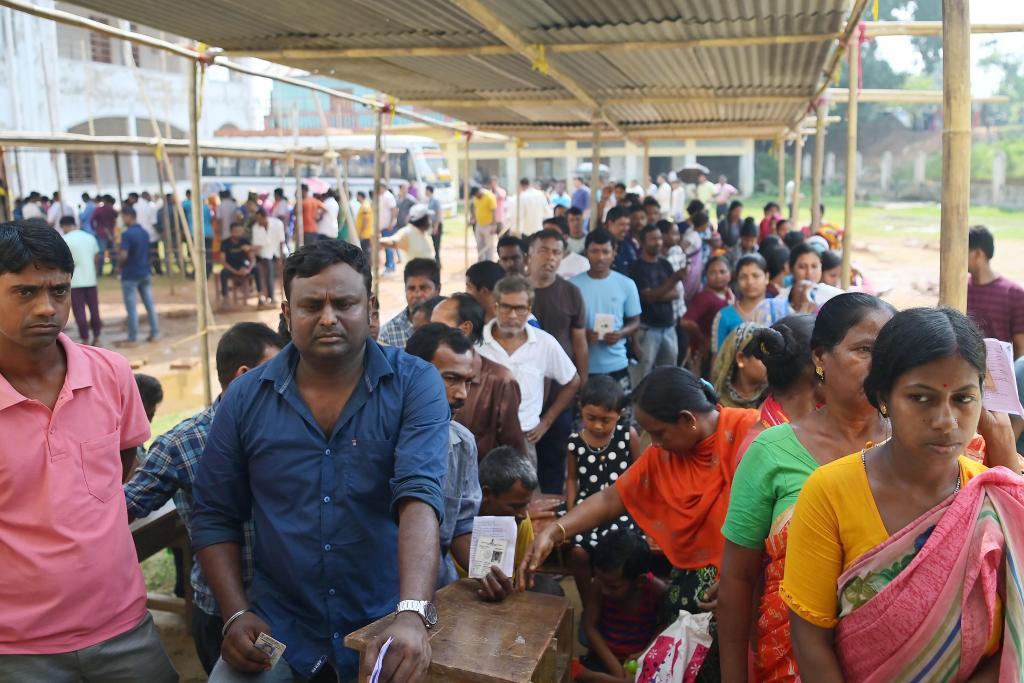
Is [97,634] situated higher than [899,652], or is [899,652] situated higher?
[899,652]

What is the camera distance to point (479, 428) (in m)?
Answer: 3.98

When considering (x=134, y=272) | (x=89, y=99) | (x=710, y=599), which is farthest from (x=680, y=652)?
(x=89, y=99)

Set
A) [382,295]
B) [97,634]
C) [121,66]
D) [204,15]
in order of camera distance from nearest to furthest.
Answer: [97,634] < [204,15] < [382,295] < [121,66]

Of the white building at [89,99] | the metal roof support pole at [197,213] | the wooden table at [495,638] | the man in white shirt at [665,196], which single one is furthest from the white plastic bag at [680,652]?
the man in white shirt at [665,196]

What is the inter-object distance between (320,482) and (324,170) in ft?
75.1

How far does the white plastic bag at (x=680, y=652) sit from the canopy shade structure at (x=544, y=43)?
9.86 feet

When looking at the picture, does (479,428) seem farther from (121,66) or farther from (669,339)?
(121,66)

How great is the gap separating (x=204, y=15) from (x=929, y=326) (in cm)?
478

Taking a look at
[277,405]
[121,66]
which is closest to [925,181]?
[121,66]

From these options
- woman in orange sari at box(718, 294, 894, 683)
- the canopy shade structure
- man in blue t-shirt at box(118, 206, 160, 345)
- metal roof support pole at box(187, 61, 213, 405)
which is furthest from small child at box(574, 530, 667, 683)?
man in blue t-shirt at box(118, 206, 160, 345)

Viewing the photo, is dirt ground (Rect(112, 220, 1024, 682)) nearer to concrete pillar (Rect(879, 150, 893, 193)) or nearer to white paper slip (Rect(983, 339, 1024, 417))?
white paper slip (Rect(983, 339, 1024, 417))

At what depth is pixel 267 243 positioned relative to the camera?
1543cm

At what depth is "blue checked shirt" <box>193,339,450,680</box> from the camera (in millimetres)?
2090

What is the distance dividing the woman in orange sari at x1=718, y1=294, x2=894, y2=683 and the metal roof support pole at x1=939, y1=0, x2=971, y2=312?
2.18 feet
